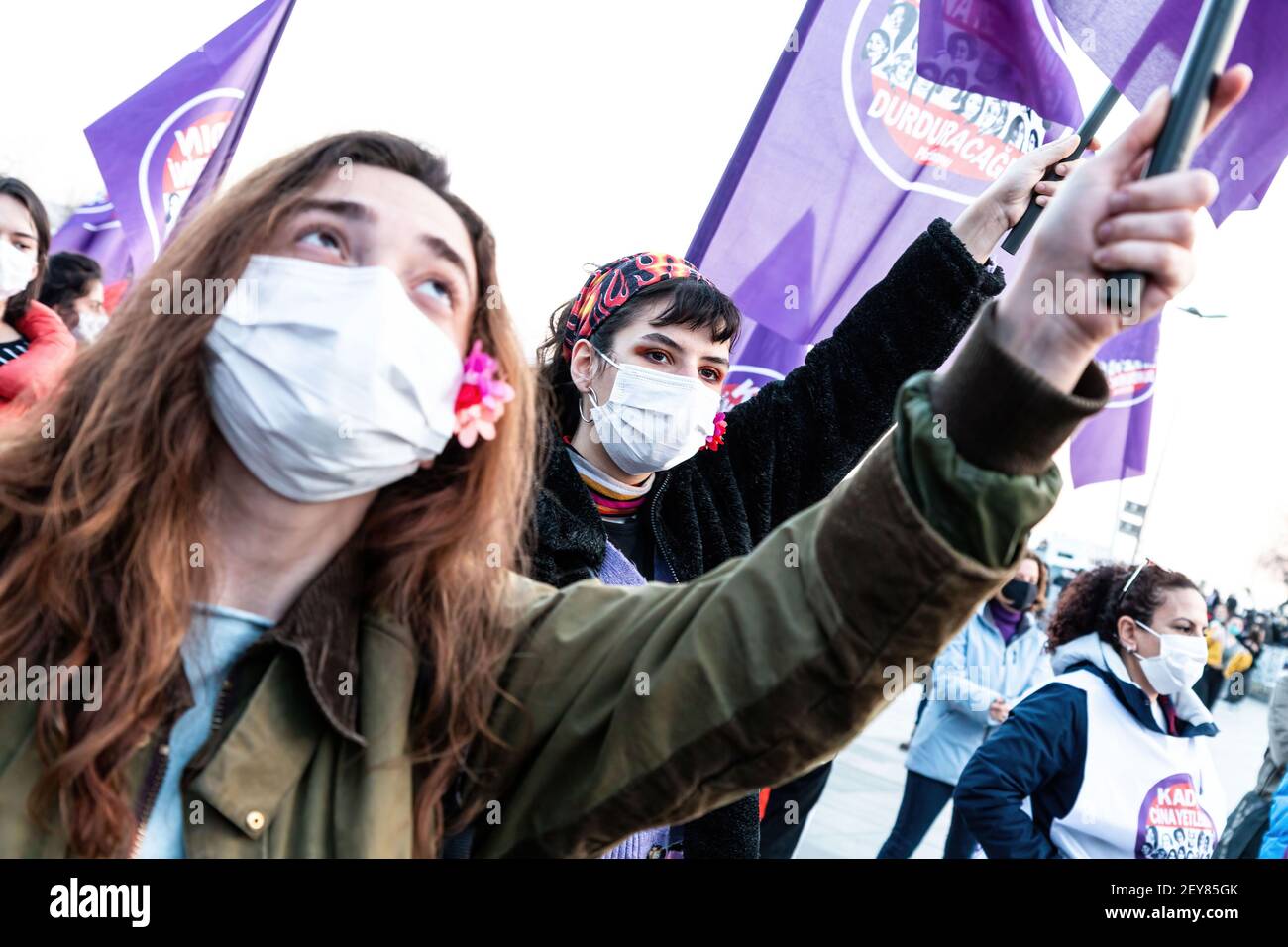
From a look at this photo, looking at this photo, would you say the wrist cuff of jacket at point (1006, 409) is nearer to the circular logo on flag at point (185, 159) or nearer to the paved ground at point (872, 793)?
the circular logo on flag at point (185, 159)

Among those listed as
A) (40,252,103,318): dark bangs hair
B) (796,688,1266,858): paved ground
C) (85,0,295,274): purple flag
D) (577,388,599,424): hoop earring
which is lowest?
(796,688,1266,858): paved ground

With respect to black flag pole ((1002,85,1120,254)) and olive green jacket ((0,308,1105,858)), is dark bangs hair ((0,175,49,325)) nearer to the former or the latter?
olive green jacket ((0,308,1105,858))

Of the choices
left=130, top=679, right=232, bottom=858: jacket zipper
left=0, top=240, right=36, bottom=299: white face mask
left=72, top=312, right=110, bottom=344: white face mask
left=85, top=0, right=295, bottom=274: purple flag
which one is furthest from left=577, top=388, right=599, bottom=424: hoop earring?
left=85, top=0, right=295, bottom=274: purple flag

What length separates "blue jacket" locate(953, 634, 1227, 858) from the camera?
323 centimetres

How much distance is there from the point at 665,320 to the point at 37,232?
260cm

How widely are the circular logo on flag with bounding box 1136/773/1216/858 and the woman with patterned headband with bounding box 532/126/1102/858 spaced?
1.36 metres

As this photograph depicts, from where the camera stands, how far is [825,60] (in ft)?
14.5

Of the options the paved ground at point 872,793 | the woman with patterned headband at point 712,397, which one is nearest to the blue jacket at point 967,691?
the paved ground at point 872,793

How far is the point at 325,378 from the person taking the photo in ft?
4.91

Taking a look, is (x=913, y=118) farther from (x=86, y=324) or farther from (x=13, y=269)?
(x=86, y=324)

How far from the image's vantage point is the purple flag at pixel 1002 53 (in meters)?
3.82

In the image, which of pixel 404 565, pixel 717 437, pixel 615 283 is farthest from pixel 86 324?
pixel 404 565
